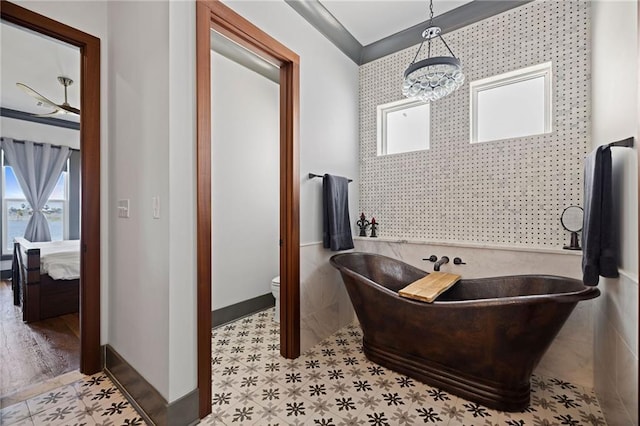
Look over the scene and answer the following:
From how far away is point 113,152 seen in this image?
78.3 inches

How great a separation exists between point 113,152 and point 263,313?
218 cm

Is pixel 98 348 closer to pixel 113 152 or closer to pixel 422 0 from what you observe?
pixel 113 152

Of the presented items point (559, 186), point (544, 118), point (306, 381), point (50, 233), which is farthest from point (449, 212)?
point (50, 233)

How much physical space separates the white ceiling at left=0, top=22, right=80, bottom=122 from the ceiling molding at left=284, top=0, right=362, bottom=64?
1.95 metres

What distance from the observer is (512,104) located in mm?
2396

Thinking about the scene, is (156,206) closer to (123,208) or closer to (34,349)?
(123,208)

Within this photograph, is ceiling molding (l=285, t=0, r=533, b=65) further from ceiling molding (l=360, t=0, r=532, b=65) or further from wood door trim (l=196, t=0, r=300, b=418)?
wood door trim (l=196, t=0, r=300, b=418)

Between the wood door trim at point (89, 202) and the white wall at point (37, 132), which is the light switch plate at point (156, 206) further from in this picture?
the white wall at point (37, 132)

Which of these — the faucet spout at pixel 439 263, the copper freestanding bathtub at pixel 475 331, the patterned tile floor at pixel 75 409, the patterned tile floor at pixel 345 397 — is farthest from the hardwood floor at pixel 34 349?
the faucet spout at pixel 439 263

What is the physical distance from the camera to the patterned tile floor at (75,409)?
61.7 inches

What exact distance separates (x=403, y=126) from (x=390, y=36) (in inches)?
36.4

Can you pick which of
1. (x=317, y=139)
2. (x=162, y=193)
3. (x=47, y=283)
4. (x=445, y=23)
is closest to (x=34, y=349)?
(x=47, y=283)

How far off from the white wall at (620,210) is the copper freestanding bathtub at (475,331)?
180 mm

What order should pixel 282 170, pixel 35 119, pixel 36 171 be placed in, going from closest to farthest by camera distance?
pixel 282 170
pixel 35 119
pixel 36 171
